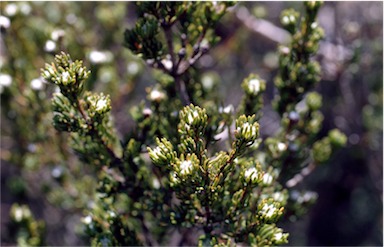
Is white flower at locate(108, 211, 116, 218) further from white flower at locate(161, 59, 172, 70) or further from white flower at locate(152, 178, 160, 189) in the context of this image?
white flower at locate(161, 59, 172, 70)

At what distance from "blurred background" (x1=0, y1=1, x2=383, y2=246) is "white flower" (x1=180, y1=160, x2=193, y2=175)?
1.36 m

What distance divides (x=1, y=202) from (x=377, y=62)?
3723mm

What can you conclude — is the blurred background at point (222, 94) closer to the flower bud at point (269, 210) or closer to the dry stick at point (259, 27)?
the dry stick at point (259, 27)

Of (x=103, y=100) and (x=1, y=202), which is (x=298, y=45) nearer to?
(x=103, y=100)

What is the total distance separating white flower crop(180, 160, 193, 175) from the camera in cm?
174

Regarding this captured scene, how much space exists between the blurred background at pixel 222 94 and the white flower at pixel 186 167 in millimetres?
1355

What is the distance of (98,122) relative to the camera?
6.77ft

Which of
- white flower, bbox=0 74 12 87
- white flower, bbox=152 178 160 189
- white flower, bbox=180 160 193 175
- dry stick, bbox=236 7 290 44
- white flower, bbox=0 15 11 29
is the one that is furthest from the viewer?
dry stick, bbox=236 7 290 44

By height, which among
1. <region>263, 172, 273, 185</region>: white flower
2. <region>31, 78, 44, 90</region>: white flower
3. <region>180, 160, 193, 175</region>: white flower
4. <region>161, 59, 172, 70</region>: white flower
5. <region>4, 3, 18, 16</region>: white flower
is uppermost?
<region>4, 3, 18, 16</region>: white flower

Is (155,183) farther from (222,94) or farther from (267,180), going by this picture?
(222,94)

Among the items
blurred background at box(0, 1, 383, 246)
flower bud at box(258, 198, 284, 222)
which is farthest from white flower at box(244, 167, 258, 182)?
blurred background at box(0, 1, 383, 246)

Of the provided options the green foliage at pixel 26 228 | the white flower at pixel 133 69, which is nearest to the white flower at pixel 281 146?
the white flower at pixel 133 69

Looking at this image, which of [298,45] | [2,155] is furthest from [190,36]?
[2,155]

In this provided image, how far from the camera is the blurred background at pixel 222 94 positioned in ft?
10.6
